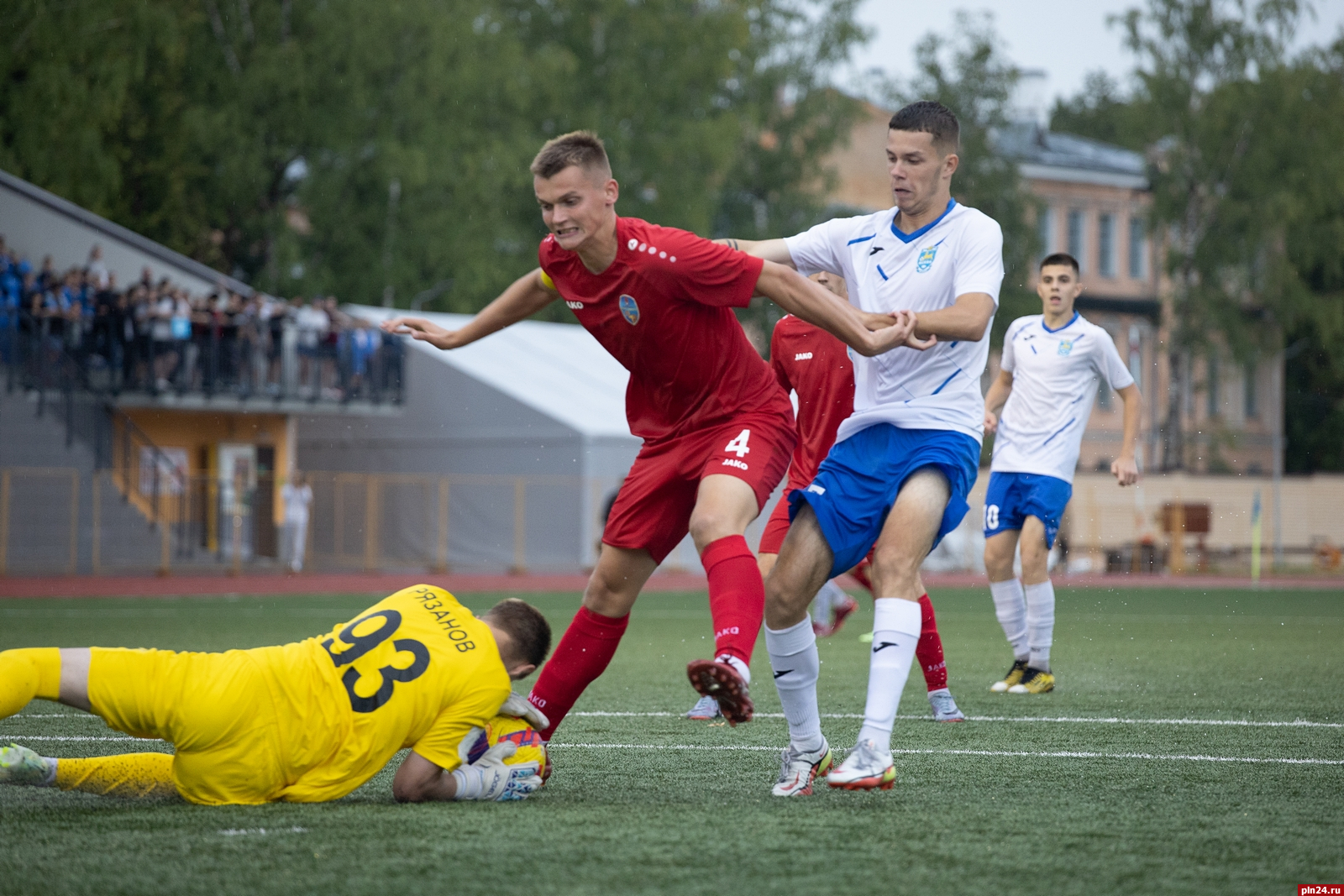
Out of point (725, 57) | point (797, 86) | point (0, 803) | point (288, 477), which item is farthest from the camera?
point (797, 86)

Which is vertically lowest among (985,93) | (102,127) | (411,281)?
(411,281)

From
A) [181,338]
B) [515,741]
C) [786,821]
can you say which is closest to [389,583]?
[181,338]

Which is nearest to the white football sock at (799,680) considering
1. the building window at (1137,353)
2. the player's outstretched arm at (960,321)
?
the player's outstretched arm at (960,321)

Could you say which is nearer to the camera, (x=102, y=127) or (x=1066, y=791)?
(x=1066, y=791)

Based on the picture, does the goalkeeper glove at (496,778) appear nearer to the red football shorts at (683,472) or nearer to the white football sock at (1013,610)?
the red football shorts at (683,472)

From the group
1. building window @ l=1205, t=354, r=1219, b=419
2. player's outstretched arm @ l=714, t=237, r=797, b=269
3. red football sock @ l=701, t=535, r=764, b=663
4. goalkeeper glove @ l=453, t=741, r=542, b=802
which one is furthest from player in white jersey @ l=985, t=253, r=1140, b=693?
building window @ l=1205, t=354, r=1219, b=419

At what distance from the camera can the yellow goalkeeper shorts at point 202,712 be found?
4531 mm

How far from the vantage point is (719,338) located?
5406 mm

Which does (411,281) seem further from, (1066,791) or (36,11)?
(1066,791)

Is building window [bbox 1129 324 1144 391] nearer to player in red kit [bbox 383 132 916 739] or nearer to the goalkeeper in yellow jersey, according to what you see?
player in red kit [bbox 383 132 916 739]

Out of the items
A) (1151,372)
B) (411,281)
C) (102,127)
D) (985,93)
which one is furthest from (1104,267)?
(102,127)

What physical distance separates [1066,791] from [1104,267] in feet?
168

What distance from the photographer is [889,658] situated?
17.0 feet

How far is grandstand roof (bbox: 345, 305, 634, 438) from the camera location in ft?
95.5
